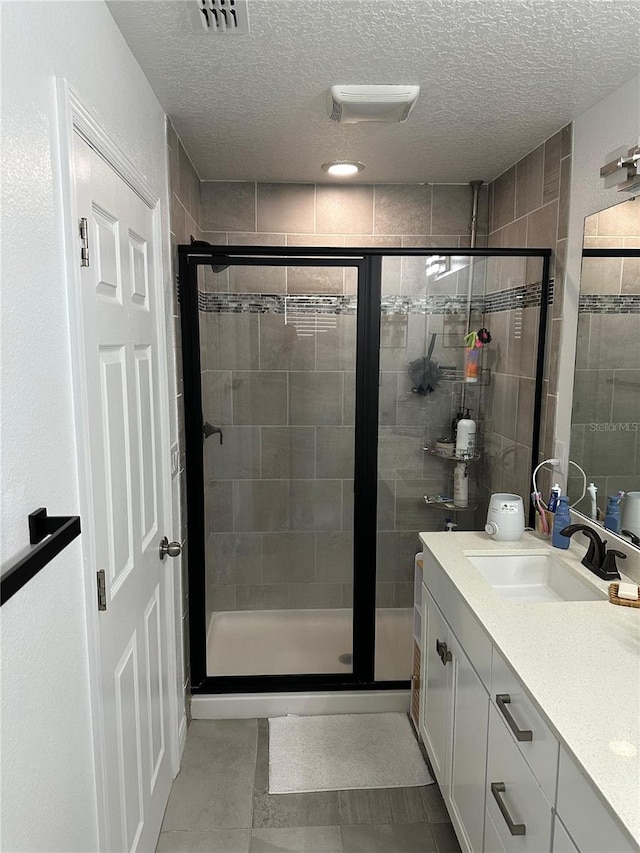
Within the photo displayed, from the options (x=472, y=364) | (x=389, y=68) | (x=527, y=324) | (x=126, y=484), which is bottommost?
(x=126, y=484)

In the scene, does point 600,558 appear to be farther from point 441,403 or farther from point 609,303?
point 441,403

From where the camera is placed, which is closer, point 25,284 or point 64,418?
point 25,284

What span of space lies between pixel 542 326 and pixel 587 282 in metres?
0.33

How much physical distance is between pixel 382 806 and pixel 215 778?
0.63 m

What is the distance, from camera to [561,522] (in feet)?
6.82

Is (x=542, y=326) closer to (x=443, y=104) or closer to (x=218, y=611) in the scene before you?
(x=443, y=104)

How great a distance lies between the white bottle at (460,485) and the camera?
2623 mm

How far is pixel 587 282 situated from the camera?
208 cm

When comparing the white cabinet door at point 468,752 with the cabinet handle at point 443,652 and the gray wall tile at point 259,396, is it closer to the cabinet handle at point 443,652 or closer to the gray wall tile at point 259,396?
the cabinet handle at point 443,652

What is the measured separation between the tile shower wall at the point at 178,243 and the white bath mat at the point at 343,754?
1.65 feet

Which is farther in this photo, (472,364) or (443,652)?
(472,364)

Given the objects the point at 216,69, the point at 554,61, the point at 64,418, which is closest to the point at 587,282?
the point at 554,61

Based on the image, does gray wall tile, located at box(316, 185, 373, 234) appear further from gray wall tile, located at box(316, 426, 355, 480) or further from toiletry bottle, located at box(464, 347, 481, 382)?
gray wall tile, located at box(316, 426, 355, 480)

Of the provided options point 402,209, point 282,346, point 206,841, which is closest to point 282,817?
point 206,841
